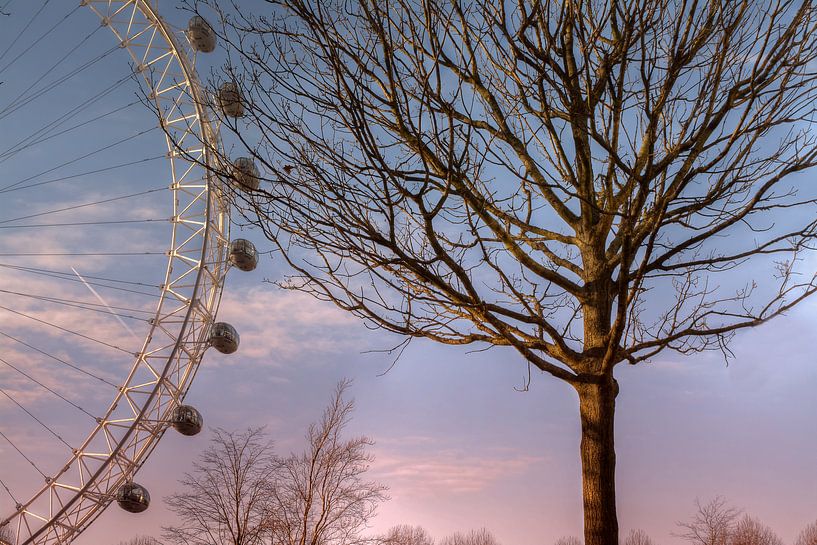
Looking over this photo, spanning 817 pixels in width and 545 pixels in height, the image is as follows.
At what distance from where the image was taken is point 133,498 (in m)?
12.3

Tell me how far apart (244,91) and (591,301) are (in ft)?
6.92

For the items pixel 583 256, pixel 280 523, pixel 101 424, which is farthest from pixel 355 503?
pixel 583 256

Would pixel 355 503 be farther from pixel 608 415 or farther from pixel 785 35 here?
pixel 785 35

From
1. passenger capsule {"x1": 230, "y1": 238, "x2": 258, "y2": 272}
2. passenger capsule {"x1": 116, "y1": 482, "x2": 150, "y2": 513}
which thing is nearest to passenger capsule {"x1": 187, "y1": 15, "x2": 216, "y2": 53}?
passenger capsule {"x1": 230, "y1": 238, "x2": 258, "y2": 272}

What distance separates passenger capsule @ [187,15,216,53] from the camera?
13.3m

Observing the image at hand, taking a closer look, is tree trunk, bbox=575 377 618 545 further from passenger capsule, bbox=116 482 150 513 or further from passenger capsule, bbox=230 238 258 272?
passenger capsule, bbox=116 482 150 513

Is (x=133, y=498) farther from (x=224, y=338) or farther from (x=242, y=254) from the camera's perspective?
(x=242, y=254)

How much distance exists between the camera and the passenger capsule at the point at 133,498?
12273mm

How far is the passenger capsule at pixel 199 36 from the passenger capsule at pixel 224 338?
5.58 meters

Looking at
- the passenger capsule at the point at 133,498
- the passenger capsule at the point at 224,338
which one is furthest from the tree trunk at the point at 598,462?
the passenger capsule at the point at 133,498

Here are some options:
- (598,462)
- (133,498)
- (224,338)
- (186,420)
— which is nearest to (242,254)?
(224,338)

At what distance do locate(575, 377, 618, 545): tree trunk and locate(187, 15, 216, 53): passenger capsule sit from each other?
480 inches

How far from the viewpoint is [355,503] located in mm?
12859

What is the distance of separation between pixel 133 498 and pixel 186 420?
164 cm
